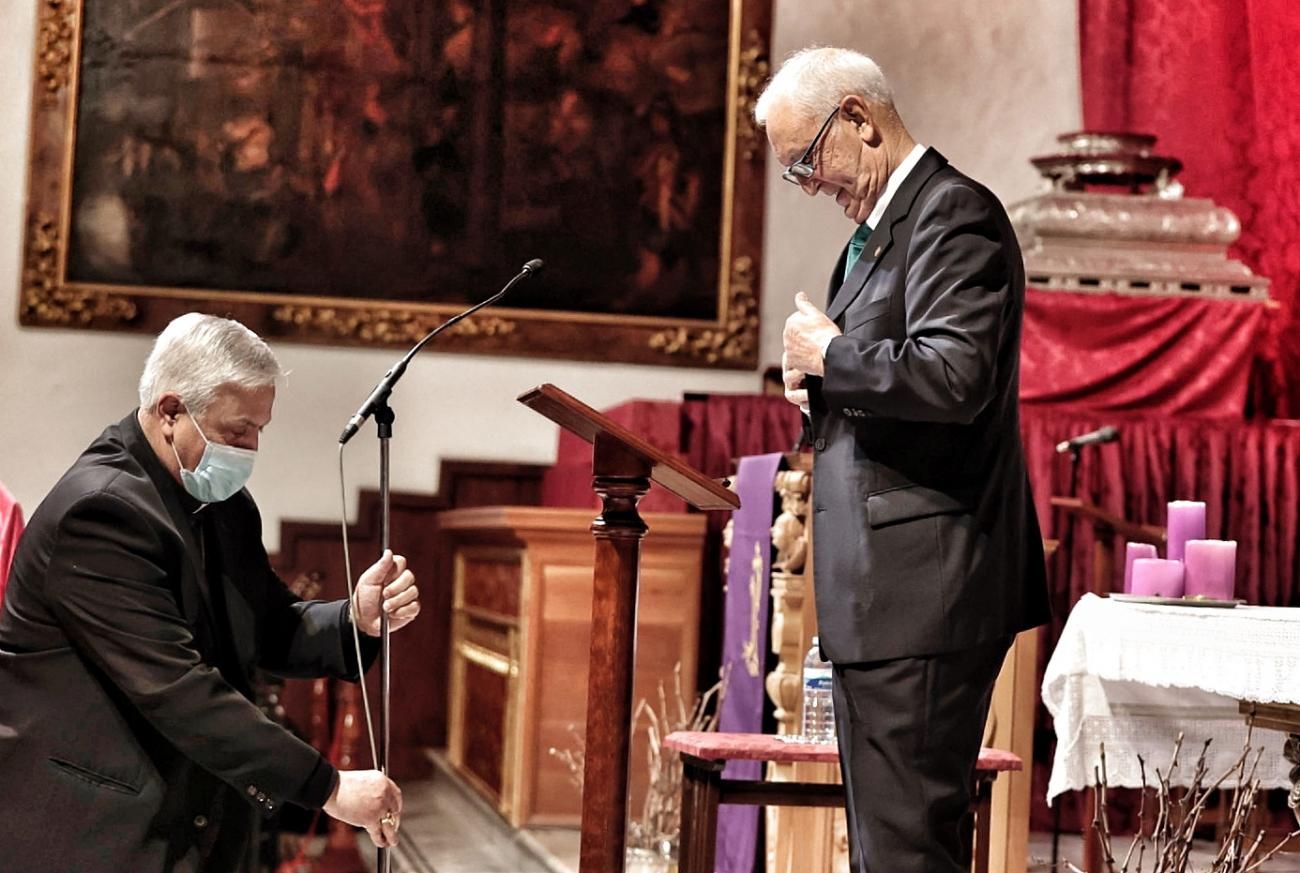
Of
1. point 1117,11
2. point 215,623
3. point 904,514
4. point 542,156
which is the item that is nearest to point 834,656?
point 904,514

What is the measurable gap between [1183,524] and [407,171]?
4662 millimetres

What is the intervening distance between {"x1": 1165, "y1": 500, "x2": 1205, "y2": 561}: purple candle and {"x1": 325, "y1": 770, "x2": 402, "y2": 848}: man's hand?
2.11 metres

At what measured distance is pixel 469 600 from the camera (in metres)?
7.18

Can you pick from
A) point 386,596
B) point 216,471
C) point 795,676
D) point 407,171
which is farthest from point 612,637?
Answer: point 407,171

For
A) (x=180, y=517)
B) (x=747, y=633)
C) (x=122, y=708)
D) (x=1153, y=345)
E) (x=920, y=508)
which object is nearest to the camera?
(x=920, y=508)

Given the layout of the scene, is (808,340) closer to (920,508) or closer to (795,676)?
(920,508)

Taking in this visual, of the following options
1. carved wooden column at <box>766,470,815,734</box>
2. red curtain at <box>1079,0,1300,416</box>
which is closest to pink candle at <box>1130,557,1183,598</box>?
carved wooden column at <box>766,470,815,734</box>

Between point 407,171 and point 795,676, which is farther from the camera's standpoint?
point 407,171

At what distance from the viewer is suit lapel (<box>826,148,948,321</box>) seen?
96.6 inches

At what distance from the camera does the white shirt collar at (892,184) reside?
2.50 m

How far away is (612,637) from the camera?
264 cm

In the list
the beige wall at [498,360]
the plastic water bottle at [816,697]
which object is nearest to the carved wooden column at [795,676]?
the plastic water bottle at [816,697]

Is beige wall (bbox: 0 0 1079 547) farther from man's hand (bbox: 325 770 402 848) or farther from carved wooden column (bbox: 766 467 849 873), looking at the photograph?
man's hand (bbox: 325 770 402 848)

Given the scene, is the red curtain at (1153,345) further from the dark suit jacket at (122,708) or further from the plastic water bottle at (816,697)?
the dark suit jacket at (122,708)
